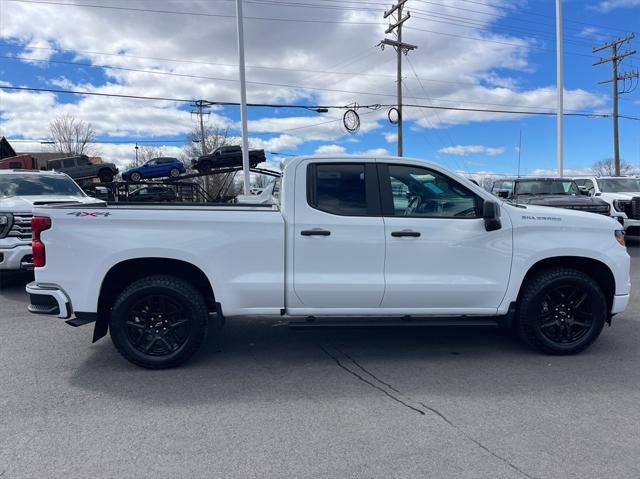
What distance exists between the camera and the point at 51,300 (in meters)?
4.27

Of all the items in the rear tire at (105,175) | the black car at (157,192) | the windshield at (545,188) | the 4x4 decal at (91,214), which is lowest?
the 4x4 decal at (91,214)

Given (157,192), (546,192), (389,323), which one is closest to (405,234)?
(389,323)

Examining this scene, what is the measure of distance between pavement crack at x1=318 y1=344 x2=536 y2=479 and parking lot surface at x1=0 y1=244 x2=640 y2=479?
0.01 m

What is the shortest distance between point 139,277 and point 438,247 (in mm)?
2813

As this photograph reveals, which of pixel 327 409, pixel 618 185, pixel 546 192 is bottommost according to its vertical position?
pixel 327 409

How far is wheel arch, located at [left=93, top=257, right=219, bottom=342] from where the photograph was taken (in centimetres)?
443

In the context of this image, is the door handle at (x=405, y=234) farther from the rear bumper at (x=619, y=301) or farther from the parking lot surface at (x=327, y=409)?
the rear bumper at (x=619, y=301)

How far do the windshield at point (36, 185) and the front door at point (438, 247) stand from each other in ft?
25.4

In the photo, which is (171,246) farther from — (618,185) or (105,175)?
(105,175)

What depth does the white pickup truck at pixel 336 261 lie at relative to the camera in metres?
4.27

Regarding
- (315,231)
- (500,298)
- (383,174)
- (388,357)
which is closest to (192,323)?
(315,231)

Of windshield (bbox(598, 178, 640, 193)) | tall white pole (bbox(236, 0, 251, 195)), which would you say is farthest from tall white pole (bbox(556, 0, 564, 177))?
tall white pole (bbox(236, 0, 251, 195))

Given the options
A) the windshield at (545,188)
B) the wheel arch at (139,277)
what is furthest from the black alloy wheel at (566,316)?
the windshield at (545,188)

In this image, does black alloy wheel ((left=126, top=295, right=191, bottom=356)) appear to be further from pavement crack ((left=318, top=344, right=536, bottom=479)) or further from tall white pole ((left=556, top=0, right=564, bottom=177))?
tall white pole ((left=556, top=0, right=564, bottom=177))
